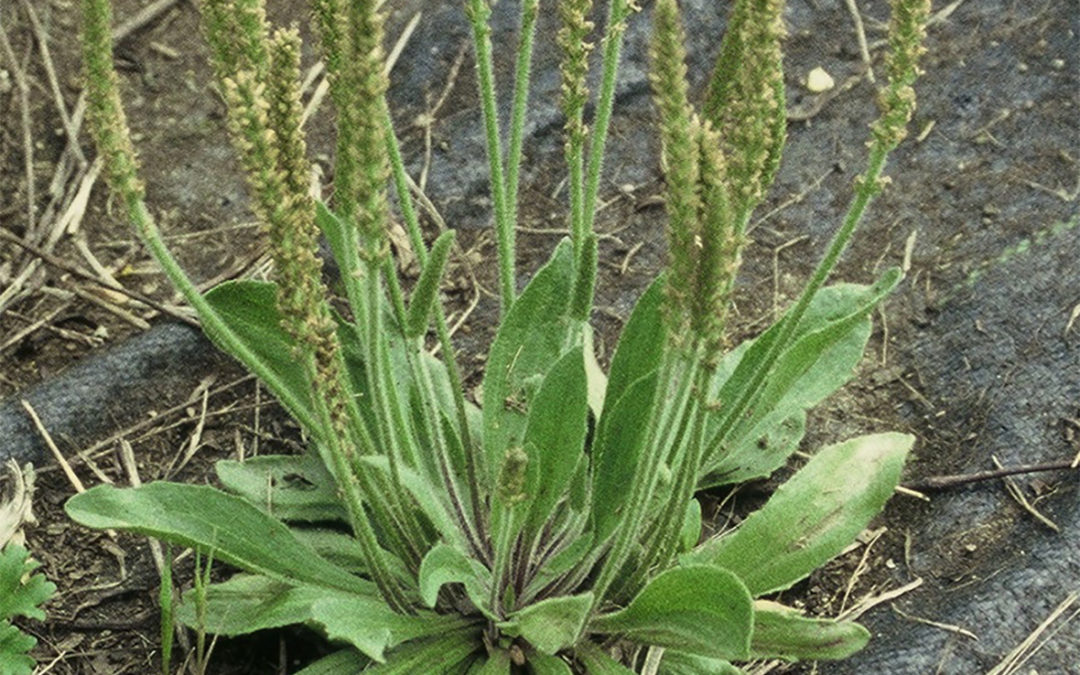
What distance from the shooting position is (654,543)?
8.71 ft

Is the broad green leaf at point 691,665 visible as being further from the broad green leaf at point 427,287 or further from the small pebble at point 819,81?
the small pebble at point 819,81

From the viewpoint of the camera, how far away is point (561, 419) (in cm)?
260

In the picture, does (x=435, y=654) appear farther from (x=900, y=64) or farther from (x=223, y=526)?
(x=900, y=64)

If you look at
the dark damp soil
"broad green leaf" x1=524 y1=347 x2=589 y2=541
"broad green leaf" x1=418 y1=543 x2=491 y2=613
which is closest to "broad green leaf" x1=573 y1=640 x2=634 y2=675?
"broad green leaf" x1=418 y1=543 x2=491 y2=613

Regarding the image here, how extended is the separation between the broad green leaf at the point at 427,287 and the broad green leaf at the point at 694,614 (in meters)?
0.60

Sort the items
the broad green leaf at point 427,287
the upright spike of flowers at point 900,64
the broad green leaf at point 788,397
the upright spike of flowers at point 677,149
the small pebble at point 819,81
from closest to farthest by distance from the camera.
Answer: the upright spike of flowers at point 677,149, the upright spike of flowers at point 900,64, the broad green leaf at point 427,287, the broad green leaf at point 788,397, the small pebble at point 819,81

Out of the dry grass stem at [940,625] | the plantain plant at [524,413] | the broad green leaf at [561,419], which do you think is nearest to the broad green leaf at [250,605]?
the plantain plant at [524,413]

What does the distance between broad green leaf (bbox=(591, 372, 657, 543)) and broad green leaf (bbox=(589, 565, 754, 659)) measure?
17 cm

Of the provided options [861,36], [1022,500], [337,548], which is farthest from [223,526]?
[861,36]

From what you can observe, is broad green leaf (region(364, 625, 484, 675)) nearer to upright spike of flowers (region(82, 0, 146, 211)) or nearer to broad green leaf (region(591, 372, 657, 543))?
broad green leaf (region(591, 372, 657, 543))

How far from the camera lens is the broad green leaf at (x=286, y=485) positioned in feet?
10.1

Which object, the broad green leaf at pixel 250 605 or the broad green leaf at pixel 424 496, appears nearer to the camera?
the broad green leaf at pixel 424 496

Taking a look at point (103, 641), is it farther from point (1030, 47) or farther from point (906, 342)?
point (1030, 47)

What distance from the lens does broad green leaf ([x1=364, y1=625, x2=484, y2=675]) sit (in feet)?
8.78
